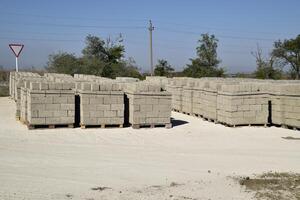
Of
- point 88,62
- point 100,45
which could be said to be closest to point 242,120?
point 88,62

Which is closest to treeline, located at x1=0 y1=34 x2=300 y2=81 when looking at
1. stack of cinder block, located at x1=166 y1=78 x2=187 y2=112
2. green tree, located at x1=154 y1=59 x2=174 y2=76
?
green tree, located at x1=154 y1=59 x2=174 y2=76

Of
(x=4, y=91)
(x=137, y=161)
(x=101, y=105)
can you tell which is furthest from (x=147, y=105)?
(x=4, y=91)

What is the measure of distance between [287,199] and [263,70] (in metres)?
40.6

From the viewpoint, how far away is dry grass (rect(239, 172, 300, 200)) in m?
7.16

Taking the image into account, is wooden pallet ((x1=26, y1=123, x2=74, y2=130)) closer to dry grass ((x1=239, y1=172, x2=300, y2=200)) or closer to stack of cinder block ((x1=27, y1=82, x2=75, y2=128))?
stack of cinder block ((x1=27, y1=82, x2=75, y2=128))

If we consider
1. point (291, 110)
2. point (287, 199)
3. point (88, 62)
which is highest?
point (88, 62)

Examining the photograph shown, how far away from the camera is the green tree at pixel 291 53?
4581 centimetres

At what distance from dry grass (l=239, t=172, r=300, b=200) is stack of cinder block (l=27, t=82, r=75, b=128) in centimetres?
687

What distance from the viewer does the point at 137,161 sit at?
30.8ft

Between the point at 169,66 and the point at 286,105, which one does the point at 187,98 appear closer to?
the point at 286,105

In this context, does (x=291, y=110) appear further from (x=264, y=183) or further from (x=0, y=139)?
(x=0, y=139)

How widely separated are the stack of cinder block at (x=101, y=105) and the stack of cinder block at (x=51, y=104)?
358 mm

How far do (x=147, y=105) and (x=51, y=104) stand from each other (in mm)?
2969

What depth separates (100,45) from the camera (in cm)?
4438
